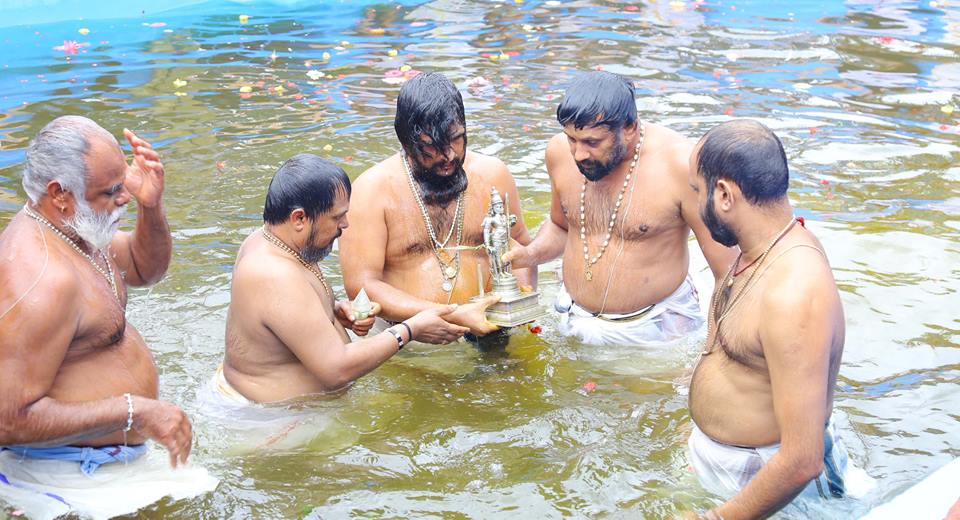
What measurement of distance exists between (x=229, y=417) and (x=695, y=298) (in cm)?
280

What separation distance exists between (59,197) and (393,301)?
2.08 meters

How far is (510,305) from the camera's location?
5.30 meters

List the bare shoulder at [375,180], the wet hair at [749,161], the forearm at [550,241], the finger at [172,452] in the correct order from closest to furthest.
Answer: the wet hair at [749,161] < the finger at [172,452] < the bare shoulder at [375,180] < the forearm at [550,241]

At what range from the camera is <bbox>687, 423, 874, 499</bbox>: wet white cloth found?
12.1ft

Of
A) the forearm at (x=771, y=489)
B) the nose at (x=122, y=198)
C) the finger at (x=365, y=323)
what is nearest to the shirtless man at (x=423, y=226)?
the finger at (x=365, y=323)

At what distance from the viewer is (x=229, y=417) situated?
4.88 metres

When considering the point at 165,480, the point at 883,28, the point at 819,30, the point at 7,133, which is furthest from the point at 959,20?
the point at 165,480

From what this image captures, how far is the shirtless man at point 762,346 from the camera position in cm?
326

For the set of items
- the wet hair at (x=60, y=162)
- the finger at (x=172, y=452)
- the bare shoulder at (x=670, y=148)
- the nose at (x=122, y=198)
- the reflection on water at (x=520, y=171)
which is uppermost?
the wet hair at (x=60, y=162)

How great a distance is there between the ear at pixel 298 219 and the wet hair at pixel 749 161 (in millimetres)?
1939

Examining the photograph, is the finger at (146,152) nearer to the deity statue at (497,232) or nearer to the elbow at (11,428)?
the elbow at (11,428)

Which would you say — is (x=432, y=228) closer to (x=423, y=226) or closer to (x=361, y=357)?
(x=423, y=226)

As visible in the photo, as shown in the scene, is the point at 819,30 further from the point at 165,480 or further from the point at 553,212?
the point at 165,480

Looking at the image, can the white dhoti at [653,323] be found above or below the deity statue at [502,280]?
below
